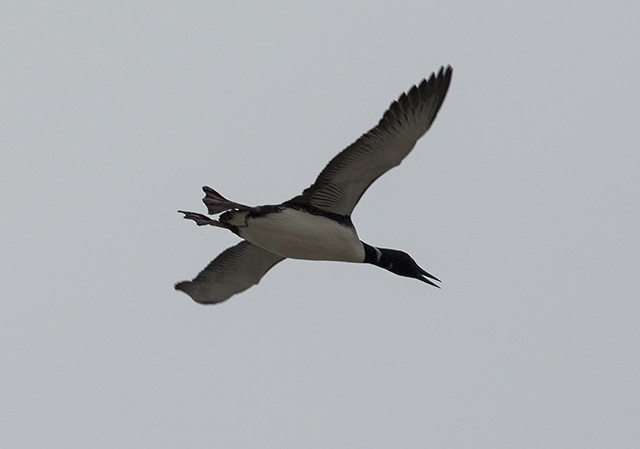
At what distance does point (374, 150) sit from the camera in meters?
13.0

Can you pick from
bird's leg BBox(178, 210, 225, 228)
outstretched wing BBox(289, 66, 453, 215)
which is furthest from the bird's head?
bird's leg BBox(178, 210, 225, 228)

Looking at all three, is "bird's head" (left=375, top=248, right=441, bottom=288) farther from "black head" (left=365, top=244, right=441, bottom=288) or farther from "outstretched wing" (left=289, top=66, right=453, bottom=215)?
"outstretched wing" (left=289, top=66, right=453, bottom=215)

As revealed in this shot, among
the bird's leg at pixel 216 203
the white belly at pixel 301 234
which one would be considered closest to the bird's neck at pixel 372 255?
the white belly at pixel 301 234

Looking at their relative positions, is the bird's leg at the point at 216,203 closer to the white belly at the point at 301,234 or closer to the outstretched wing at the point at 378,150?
the white belly at the point at 301,234

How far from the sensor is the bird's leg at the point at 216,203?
13.5 metres

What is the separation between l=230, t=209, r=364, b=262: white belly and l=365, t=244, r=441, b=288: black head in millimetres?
662

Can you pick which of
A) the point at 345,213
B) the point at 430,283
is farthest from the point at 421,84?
the point at 430,283

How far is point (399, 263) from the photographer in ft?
48.8

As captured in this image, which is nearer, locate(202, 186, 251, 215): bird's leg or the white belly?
locate(202, 186, 251, 215): bird's leg

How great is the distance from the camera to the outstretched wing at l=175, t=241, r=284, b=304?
15148 mm

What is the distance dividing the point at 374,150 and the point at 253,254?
264cm

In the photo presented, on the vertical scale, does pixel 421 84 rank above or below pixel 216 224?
above

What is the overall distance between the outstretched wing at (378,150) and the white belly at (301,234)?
0.17m

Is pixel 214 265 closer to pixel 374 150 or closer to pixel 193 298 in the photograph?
pixel 193 298
